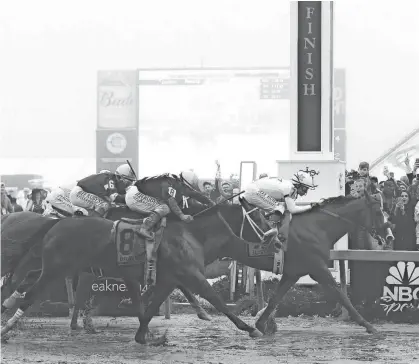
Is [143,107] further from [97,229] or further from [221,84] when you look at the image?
[97,229]

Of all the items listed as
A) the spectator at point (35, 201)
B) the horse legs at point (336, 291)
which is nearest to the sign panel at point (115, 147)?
the spectator at point (35, 201)

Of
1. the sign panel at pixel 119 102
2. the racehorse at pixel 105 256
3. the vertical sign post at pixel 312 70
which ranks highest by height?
the sign panel at pixel 119 102

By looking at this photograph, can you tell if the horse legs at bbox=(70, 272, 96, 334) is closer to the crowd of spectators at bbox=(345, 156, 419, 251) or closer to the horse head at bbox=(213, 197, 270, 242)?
the horse head at bbox=(213, 197, 270, 242)

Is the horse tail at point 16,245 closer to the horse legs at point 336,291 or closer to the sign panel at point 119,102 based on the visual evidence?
the horse legs at point 336,291

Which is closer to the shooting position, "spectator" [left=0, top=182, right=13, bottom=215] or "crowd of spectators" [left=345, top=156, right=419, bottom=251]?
"crowd of spectators" [left=345, top=156, right=419, bottom=251]

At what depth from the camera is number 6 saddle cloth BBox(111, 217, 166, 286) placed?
9.62m

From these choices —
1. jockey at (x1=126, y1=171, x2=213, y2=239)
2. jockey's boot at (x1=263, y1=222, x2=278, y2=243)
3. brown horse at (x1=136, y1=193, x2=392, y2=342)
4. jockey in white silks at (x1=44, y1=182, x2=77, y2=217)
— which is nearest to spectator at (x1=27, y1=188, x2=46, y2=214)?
jockey in white silks at (x1=44, y1=182, x2=77, y2=217)

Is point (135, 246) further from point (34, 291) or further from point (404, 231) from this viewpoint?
point (404, 231)

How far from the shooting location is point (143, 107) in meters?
46.9

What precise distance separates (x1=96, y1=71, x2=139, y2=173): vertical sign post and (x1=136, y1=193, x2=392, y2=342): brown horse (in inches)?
1352

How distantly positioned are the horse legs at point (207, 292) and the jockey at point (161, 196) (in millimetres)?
584

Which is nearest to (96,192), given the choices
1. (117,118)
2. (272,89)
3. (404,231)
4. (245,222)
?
(245,222)

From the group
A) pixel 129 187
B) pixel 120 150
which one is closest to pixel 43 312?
pixel 129 187

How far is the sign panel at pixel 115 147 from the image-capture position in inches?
1766
